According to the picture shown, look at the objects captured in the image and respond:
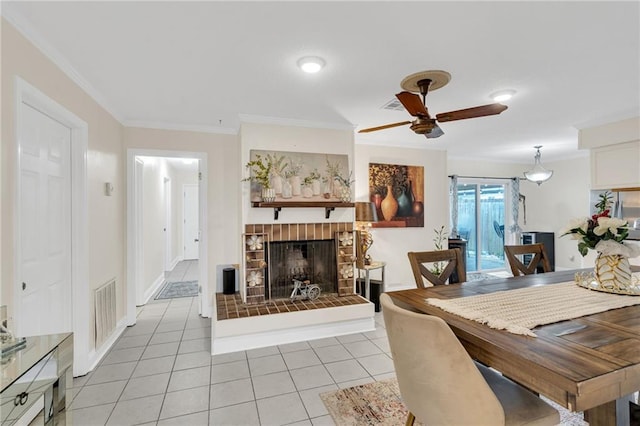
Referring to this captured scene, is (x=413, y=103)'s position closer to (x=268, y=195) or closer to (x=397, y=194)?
(x=268, y=195)

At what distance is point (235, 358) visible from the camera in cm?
286

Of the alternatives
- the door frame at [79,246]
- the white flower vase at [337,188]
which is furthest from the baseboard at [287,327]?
the white flower vase at [337,188]

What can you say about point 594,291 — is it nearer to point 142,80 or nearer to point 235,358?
point 235,358

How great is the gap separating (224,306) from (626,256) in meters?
3.39

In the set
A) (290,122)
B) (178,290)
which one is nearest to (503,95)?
(290,122)

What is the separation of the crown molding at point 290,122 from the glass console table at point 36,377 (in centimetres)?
259

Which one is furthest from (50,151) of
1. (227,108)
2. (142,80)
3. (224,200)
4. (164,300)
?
(164,300)

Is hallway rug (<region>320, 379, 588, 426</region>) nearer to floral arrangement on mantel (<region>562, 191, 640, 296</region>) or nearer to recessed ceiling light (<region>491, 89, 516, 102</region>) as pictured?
floral arrangement on mantel (<region>562, 191, 640, 296</region>)

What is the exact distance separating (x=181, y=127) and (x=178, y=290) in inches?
119

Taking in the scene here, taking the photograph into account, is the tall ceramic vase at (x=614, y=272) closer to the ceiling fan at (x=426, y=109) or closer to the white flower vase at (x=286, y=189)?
the ceiling fan at (x=426, y=109)

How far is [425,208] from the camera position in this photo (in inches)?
203

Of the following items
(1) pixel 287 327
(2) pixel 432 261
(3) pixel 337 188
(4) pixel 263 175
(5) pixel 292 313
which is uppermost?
(4) pixel 263 175

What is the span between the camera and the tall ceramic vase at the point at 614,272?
1903 mm

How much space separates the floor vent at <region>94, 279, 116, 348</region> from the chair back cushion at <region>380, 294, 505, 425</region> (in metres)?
2.81
